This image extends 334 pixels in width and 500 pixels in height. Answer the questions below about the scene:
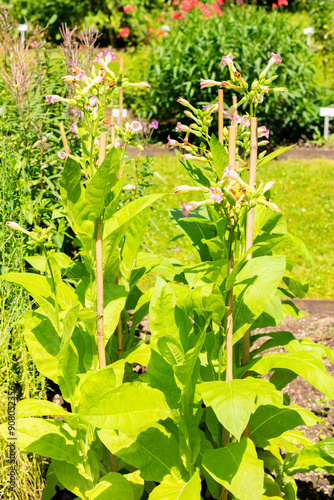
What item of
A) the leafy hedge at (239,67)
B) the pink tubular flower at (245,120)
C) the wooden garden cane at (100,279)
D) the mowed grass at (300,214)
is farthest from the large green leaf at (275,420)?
the leafy hedge at (239,67)

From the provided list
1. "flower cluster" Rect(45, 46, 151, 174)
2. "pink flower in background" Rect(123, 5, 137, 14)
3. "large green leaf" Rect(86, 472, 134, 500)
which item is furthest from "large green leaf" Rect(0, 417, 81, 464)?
"pink flower in background" Rect(123, 5, 137, 14)

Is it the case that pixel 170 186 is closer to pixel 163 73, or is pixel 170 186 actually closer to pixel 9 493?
pixel 163 73

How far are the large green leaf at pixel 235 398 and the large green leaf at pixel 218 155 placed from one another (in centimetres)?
70

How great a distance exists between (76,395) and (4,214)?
1222mm

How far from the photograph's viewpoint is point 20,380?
95.6 inches

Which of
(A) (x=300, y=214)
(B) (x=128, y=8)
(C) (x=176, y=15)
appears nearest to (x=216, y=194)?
(A) (x=300, y=214)

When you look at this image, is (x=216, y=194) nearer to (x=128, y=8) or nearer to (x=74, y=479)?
(x=74, y=479)

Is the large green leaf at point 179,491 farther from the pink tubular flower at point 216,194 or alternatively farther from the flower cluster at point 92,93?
the flower cluster at point 92,93

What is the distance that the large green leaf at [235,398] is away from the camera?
143cm

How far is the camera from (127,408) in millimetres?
1589

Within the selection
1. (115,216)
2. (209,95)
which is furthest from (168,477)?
(209,95)

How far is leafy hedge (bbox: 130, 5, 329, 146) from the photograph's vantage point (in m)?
7.05

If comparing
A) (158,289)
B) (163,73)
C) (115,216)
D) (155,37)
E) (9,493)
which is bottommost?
(9,493)

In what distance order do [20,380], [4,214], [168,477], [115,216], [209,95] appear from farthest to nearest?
[209,95] → [4,214] → [20,380] → [115,216] → [168,477]
